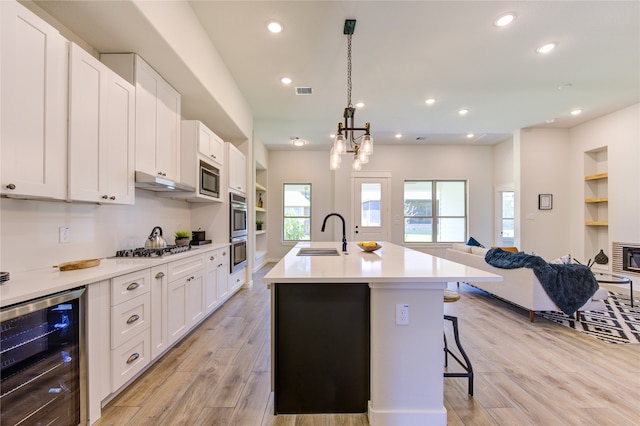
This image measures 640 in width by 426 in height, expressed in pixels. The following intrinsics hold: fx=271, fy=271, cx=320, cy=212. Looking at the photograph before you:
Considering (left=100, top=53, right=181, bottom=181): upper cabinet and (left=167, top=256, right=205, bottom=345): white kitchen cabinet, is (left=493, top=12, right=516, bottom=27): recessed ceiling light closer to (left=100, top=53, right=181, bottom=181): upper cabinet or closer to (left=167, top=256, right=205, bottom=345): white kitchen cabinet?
(left=100, top=53, right=181, bottom=181): upper cabinet

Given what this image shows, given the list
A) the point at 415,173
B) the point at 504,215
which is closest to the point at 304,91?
the point at 415,173

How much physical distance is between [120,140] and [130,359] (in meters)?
1.59

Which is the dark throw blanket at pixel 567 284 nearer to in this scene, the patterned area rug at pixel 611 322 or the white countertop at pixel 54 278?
the patterned area rug at pixel 611 322

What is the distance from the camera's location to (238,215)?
4164 mm

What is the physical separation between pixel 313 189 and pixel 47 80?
19.0 feet

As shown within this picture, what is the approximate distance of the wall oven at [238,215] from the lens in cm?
390

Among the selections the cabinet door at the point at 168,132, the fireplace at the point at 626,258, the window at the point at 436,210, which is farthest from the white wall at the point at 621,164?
the cabinet door at the point at 168,132

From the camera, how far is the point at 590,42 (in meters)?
2.78

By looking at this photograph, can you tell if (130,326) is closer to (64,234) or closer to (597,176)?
(64,234)

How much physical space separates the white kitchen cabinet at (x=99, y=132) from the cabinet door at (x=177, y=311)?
2.74ft

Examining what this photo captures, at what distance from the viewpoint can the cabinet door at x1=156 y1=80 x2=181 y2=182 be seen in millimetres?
2576

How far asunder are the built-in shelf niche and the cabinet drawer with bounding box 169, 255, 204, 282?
687 cm

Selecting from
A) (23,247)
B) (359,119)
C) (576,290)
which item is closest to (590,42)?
(576,290)

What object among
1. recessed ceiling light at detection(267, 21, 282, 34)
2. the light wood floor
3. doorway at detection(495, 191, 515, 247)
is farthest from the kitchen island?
doorway at detection(495, 191, 515, 247)
